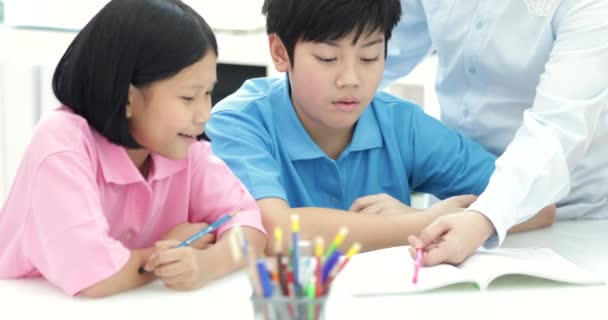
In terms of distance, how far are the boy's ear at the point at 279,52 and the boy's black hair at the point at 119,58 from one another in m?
0.39

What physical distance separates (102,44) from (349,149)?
1.91ft

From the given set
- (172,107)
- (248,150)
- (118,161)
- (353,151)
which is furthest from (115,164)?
(353,151)

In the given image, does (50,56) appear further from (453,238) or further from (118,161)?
(453,238)

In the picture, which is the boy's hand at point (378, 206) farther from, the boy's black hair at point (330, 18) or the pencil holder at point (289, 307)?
the pencil holder at point (289, 307)

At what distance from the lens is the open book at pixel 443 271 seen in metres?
1.07

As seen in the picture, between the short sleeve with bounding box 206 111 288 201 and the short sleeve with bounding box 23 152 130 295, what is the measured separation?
1.17ft

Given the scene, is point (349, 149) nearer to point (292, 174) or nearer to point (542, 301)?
point (292, 174)

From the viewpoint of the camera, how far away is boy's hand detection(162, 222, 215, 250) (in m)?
1.22

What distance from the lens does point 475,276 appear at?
3.57 ft

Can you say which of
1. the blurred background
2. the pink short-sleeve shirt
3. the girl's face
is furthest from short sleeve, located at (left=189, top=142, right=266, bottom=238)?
the blurred background

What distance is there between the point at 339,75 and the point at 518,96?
1.37ft

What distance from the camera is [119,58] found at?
1.12 m

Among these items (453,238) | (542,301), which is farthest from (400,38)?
(542,301)

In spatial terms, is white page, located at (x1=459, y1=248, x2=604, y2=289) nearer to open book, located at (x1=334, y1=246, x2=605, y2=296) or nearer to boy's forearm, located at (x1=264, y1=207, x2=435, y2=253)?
open book, located at (x1=334, y1=246, x2=605, y2=296)
